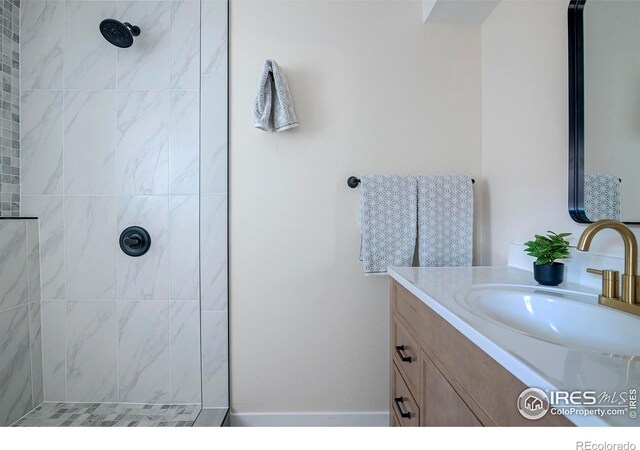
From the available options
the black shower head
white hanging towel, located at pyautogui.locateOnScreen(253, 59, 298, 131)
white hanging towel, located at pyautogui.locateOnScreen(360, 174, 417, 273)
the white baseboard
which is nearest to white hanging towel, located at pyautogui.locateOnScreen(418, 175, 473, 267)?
white hanging towel, located at pyautogui.locateOnScreen(360, 174, 417, 273)

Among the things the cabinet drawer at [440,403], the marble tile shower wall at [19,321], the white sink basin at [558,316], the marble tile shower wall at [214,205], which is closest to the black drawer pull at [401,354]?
the cabinet drawer at [440,403]

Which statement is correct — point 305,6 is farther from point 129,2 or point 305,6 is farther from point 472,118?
point 472,118

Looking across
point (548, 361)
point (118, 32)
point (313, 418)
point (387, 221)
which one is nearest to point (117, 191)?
point (118, 32)

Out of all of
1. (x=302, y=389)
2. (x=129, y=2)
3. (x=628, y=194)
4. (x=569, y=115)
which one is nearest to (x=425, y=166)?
(x=569, y=115)

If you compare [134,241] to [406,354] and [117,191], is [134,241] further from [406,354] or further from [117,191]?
[406,354]

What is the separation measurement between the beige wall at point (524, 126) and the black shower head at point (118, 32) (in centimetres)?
159

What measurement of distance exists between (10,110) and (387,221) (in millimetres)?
1773

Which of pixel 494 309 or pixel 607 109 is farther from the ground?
pixel 607 109

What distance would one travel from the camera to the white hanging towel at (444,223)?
1360mm

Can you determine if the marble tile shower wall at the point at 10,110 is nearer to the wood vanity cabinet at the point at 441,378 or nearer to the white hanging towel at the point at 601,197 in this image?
the wood vanity cabinet at the point at 441,378

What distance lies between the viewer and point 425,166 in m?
1.46

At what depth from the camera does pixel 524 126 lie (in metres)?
1.18

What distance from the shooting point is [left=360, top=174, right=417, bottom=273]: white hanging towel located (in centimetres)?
135
